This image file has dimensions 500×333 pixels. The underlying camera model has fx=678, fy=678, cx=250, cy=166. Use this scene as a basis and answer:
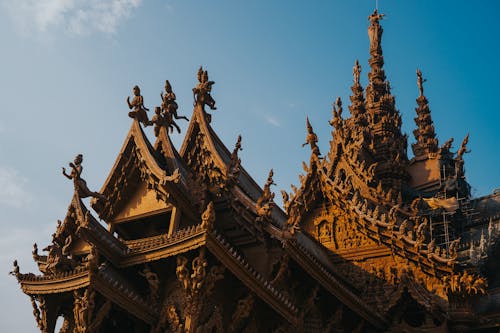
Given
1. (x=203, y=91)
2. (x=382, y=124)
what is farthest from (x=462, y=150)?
(x=203, y=91)

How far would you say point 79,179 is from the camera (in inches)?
482

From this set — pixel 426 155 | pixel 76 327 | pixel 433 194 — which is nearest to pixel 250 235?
pixel 76 327

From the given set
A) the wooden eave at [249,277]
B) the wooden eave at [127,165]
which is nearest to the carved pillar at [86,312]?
the wooden eave at [249,277]

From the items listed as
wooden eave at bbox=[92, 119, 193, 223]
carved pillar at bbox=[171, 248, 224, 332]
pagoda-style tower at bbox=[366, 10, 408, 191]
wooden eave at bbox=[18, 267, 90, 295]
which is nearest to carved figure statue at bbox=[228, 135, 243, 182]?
wooden eave at bbox=[92, 119, 193, 223]

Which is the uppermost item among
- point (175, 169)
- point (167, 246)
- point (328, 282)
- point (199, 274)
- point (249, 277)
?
point (175, 169)

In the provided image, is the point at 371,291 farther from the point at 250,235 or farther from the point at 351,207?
the point at 250,235

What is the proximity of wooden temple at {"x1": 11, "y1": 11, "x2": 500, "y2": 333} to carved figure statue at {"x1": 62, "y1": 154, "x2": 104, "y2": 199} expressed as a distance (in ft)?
0.09

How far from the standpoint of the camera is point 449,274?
51.9 feet

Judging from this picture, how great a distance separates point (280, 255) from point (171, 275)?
2.14 m

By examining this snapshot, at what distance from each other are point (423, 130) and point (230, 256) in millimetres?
22682

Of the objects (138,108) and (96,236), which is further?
(138,108)

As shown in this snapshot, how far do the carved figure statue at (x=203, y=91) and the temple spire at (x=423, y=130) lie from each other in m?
17.1

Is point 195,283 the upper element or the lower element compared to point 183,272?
lower

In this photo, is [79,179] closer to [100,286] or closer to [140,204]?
[140,204]
